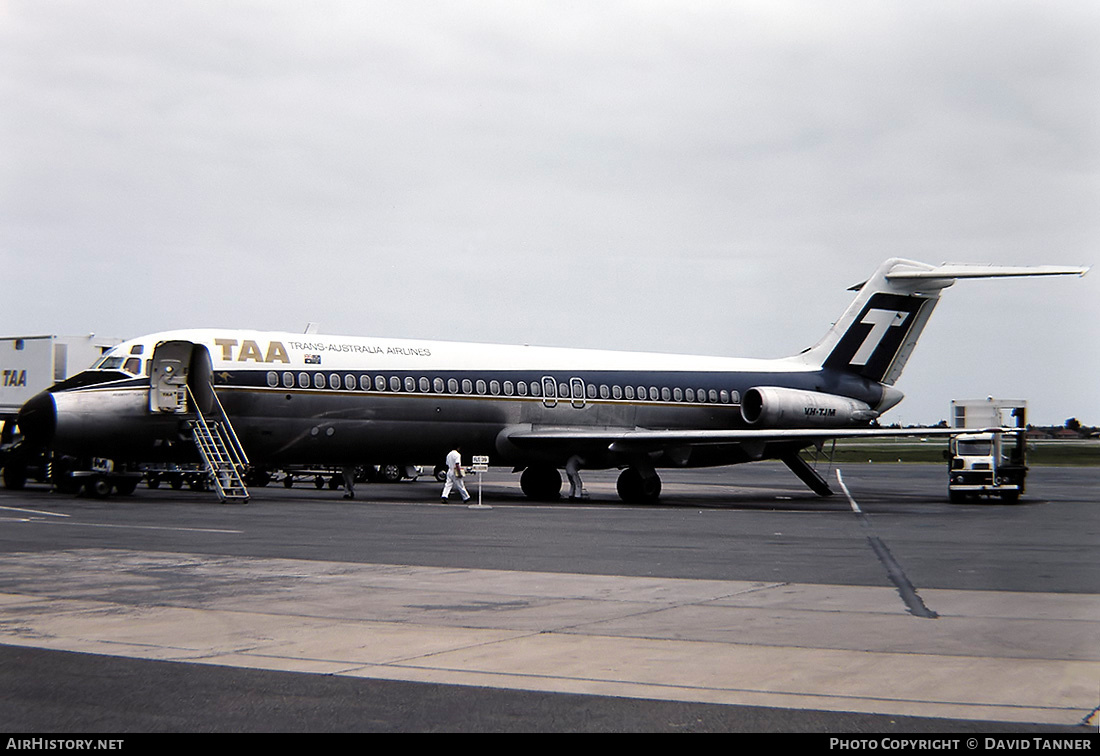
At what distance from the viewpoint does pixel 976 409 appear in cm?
3594

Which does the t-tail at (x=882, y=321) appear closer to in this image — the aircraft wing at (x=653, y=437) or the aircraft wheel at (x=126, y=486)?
the aircraft wing at (x=653, y=437)

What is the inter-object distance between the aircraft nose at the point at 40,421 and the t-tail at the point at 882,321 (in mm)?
22132

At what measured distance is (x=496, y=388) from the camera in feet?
97.8

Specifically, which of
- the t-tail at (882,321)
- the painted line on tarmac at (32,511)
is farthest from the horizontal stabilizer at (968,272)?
the painted line on tarmac at (32,511)

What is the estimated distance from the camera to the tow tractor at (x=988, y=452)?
102ft

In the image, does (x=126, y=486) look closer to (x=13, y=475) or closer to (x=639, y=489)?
(x=13, y=475)

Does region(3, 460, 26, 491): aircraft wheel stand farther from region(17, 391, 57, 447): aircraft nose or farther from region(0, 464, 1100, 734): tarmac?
region(0, 464, 1100, 734): tarmac

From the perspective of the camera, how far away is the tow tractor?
3094 cm

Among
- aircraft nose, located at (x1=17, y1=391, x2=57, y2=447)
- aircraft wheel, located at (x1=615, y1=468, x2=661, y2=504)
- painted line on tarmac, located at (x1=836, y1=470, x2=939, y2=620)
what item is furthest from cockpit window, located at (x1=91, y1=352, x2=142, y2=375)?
painted line on tarmac, located at (x1=836, y1=470, x2=939, y2=620)

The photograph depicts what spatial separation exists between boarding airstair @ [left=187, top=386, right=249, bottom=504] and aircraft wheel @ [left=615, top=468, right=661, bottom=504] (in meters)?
10.0

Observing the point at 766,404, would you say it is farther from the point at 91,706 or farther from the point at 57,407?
the point at 91,706

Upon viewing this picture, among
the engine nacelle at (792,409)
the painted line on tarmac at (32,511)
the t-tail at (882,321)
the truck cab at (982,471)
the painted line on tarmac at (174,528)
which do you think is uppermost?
the t-tail at (882,321)
